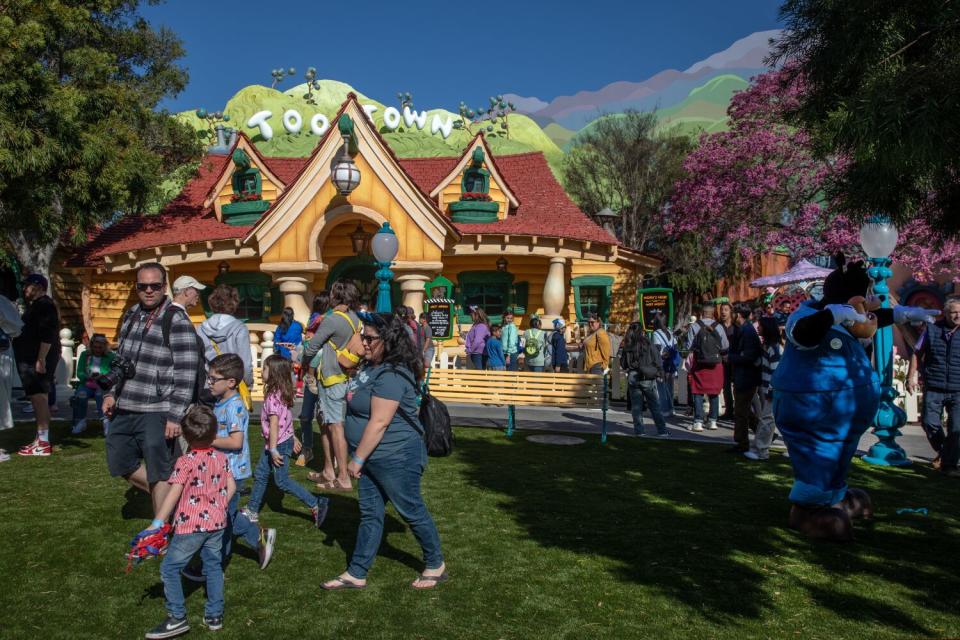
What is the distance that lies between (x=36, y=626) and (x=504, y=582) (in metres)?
2.66

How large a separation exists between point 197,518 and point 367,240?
15.8m

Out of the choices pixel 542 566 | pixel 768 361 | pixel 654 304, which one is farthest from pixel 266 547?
pixel 654 304

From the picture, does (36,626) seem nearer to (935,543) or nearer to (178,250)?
(935,543)

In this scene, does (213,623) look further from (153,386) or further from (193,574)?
(153,386)

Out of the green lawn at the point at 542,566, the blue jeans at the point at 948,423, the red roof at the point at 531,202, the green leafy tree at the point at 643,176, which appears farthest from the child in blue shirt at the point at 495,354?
the green leafy tree at the point at 643,176

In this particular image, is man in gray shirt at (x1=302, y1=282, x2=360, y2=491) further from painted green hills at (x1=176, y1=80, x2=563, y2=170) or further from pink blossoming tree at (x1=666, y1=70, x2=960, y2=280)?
pink blossoming tree at (x1=666, y1=70, x2=960, y2=280)

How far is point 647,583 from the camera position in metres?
4.82

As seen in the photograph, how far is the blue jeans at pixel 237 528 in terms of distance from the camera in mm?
4656

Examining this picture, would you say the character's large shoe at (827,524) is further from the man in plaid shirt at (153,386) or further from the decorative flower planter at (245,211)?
the decorative flower planter at (245,211)

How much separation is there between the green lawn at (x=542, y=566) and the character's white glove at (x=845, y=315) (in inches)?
66.2

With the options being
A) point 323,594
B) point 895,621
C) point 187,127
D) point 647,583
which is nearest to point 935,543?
point 895,621

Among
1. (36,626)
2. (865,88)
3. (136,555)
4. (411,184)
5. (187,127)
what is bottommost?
(36,626)

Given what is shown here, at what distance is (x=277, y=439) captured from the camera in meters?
5.79

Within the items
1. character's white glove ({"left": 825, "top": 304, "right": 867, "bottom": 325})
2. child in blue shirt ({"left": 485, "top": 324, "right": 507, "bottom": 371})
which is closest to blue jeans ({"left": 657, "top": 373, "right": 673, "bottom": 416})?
child in blue shirt ({"left": 485, "top": 324, "right": 507, "bottom": 371})
